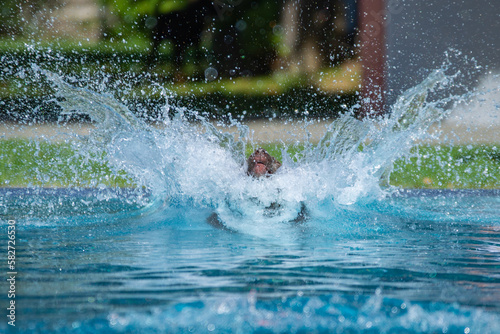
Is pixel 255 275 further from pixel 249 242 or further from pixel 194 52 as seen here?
pixel 194 52

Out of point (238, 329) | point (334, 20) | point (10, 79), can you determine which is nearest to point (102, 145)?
point (238, 329)

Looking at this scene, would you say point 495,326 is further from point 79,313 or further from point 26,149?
point 26,149

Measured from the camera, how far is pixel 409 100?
584 cm

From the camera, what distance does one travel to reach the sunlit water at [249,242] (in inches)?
86.7

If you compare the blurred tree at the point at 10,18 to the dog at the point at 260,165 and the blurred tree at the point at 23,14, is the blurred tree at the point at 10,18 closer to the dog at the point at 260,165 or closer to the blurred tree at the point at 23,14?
the blurred tree at the point at 23,14

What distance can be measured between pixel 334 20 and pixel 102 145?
11.4 metres

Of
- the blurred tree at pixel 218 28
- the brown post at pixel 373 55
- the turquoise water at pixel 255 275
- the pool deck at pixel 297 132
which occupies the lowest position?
the turquoise water at pixel 255 275

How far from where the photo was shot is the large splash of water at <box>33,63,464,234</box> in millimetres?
4605

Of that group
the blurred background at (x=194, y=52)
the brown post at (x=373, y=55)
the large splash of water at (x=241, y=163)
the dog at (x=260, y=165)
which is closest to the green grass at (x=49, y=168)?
the large splash of water at (x=241, y=163)

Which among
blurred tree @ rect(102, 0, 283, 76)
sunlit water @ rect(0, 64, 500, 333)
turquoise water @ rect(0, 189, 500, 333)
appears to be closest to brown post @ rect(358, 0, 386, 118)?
blurred tree @ rect(102, 0, 283, 76)

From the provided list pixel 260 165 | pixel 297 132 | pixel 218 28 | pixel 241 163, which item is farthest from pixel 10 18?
pixel 260 165

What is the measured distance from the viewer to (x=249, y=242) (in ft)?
11.9

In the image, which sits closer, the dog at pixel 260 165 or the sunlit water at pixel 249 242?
the sunlit water at pixel 249 242

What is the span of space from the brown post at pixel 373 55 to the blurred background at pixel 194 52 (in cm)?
98
